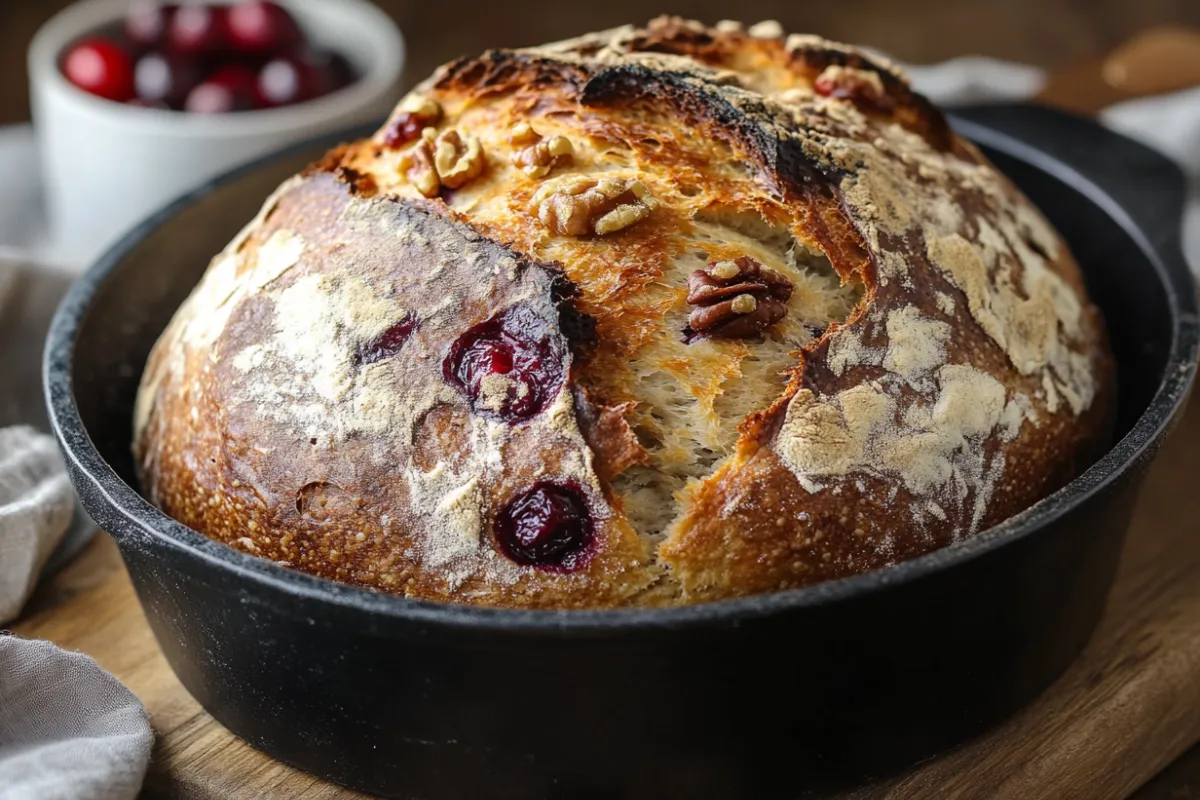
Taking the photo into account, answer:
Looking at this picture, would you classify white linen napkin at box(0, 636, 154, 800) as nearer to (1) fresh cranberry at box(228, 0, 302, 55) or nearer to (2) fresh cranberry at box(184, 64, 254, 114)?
(2) fresh cranberry at box(184, 64, 254, 114)

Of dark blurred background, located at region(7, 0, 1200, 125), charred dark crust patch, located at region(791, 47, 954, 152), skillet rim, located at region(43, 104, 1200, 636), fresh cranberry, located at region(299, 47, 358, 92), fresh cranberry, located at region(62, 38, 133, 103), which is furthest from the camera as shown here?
dark blurred background, located at region(7, 0, 1200, 125)

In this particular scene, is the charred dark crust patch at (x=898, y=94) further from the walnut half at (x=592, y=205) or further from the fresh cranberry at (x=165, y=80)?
the fresh cranberry at (x=165, y=80)

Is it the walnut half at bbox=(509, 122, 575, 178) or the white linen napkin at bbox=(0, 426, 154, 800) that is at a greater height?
the walnut half at bbox=(509, 122, 575, 178)

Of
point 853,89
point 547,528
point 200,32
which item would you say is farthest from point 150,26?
point 547,528

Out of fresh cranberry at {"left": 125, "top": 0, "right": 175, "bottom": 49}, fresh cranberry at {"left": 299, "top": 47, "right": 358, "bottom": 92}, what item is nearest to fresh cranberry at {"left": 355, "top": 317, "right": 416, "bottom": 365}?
fresh cranberry at {"left": 299, "top": 47, "right": 358, "bottom": 92}

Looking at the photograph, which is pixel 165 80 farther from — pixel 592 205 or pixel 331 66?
pixel 592 205

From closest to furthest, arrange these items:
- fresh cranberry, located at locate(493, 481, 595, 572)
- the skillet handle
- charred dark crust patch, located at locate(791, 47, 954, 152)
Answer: fresh cranberry, located at locate(493, 481, 595, 572), charred dark crust patch, located at locate(791, 47, 954, 152), the skillet handle
